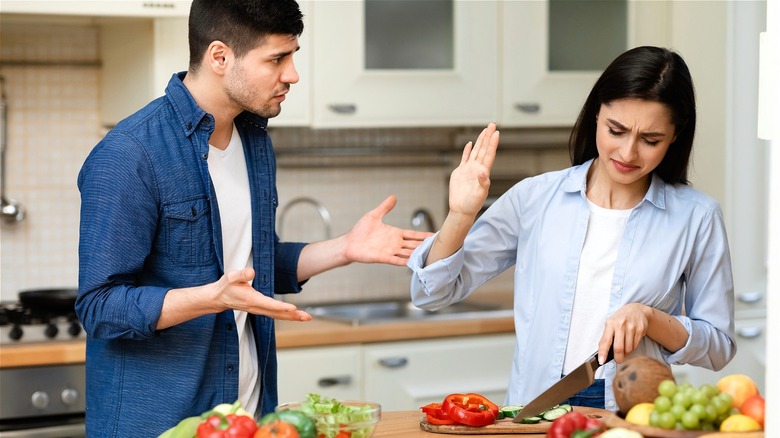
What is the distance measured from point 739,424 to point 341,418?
55cm

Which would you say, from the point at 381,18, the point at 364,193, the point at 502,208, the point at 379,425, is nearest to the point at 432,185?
the point at 364,193

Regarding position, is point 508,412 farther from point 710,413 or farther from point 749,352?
point 749,352

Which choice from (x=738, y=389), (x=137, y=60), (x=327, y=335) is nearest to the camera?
(x=738, y=389)

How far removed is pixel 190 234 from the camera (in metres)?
1.91

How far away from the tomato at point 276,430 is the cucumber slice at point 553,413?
56cm

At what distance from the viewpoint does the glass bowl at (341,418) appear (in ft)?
4.88

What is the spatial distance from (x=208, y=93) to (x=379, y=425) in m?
0.72

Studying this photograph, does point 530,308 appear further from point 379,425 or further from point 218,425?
point 218,425

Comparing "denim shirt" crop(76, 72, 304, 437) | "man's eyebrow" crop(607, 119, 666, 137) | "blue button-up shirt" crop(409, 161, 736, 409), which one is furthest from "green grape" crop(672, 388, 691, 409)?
"denim shirt" crop(76, 72, 304, 437)

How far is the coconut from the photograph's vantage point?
1.50 m

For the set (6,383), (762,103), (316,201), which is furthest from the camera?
(316,201)

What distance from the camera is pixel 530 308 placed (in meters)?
2.06

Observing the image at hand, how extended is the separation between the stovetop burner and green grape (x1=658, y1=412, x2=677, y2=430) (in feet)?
6.16

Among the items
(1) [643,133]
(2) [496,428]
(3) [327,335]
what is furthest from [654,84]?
(3) [327,335]
